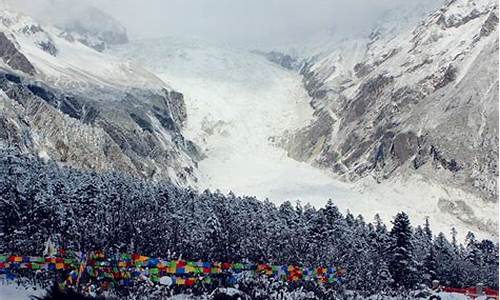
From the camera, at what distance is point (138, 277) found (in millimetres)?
52188

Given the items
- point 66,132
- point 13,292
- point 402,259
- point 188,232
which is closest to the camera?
point 13,292

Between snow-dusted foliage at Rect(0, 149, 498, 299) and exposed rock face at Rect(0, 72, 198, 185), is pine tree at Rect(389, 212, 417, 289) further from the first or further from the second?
exposed rock face at Rect(0, 72, 198, 185)

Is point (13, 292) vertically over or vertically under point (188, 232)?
under

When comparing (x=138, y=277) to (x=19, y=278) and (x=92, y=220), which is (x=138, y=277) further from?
(x=92, y=220)

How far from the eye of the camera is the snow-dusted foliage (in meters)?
63.3

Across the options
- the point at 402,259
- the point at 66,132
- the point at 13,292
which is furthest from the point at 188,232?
the point at 66,132

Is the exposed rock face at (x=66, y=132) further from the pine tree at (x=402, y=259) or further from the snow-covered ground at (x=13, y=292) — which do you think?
the snow-covered ground at (x=13, y=292)

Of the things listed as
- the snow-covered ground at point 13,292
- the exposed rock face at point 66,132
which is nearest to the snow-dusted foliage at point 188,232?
the snow-covered ground at point 13,292

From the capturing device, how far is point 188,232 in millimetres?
73562

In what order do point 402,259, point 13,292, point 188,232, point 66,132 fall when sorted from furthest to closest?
point 66,132 < point 402,259 < point 188,232 < point 13,292

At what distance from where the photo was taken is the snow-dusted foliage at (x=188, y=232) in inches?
2493

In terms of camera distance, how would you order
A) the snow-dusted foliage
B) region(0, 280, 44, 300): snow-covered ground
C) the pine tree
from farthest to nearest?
the pine tree → the snow-dusted foliage → region(0, 280, 44, 300): snow-covered ground

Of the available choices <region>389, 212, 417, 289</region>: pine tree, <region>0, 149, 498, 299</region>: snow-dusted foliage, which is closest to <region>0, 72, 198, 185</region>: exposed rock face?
<region>0, 149, 498, 299</region>: snow-dusted foliage

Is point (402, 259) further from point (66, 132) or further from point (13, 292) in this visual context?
point (66, 132)
